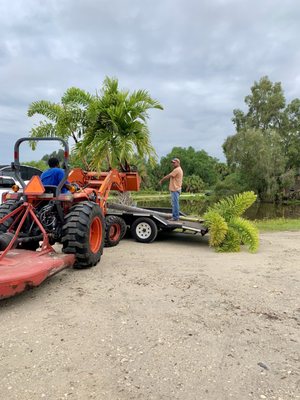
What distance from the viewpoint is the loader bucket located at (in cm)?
410

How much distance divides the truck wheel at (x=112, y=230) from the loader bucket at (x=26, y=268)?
10.1 ft

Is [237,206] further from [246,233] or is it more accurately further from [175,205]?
[175,205]

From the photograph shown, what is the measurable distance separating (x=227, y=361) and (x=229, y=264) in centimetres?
360

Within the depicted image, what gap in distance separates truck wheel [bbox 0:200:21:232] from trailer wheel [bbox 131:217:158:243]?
3783 mm

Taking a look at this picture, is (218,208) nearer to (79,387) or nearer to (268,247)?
(268,247)

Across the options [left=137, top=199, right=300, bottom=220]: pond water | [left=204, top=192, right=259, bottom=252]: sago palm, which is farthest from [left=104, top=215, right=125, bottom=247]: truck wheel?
[left=137, top=199, right=300, bottom=220]: pond water

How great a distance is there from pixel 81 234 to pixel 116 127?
21.3 feet

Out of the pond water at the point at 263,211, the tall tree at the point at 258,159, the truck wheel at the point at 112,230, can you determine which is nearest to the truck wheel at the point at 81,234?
the truck wheel at the point at 112,230

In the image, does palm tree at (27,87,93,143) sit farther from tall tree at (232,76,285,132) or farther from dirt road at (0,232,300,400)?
tall tree at (232,76,285,132)

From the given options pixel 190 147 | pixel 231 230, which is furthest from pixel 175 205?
pixel 190 147

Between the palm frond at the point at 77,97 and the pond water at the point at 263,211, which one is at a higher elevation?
the palm frond at the point at 77,97

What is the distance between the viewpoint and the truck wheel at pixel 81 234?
217 inches

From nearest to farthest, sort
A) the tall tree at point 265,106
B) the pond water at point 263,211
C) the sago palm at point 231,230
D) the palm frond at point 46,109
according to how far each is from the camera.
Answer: the sago palm at point 231,230, the palm frond at point 46,109, the pond water at point 263,211, the tall tree at point 265,106

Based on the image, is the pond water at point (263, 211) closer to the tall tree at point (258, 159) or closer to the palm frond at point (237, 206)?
the tall tree at point (258, 159)
